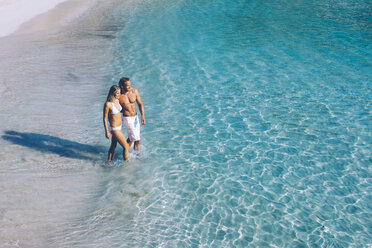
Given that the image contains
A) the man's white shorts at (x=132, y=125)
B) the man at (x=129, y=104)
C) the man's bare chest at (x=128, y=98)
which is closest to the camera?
the man at (x=129, y=104)

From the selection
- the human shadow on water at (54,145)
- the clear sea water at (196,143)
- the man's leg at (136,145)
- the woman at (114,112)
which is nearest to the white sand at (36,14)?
the clear sea water at (196,143)

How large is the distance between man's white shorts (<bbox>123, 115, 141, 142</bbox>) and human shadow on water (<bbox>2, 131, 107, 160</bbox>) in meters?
1.21

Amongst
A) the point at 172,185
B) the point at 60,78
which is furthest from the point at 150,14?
the point at 172,185

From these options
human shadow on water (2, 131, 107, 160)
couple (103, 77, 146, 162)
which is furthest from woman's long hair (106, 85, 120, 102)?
human shadow on water (2, 131, 107, 160)

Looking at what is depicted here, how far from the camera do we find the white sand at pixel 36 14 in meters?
19.7

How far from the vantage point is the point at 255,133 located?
922 centimetres

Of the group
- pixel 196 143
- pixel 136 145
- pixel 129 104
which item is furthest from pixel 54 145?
pixel 196 143

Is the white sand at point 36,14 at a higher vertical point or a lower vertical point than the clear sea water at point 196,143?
higher

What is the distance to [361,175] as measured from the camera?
7539mm

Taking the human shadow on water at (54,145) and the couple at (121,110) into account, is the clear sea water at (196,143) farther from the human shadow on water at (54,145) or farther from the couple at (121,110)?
the couple at (121,110)

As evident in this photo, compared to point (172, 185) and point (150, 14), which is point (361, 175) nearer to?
point (172, 185)

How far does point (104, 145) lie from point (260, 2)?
739 inches

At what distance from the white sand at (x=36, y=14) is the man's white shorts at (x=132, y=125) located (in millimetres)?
14094

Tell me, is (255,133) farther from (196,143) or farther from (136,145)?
(136,145)
